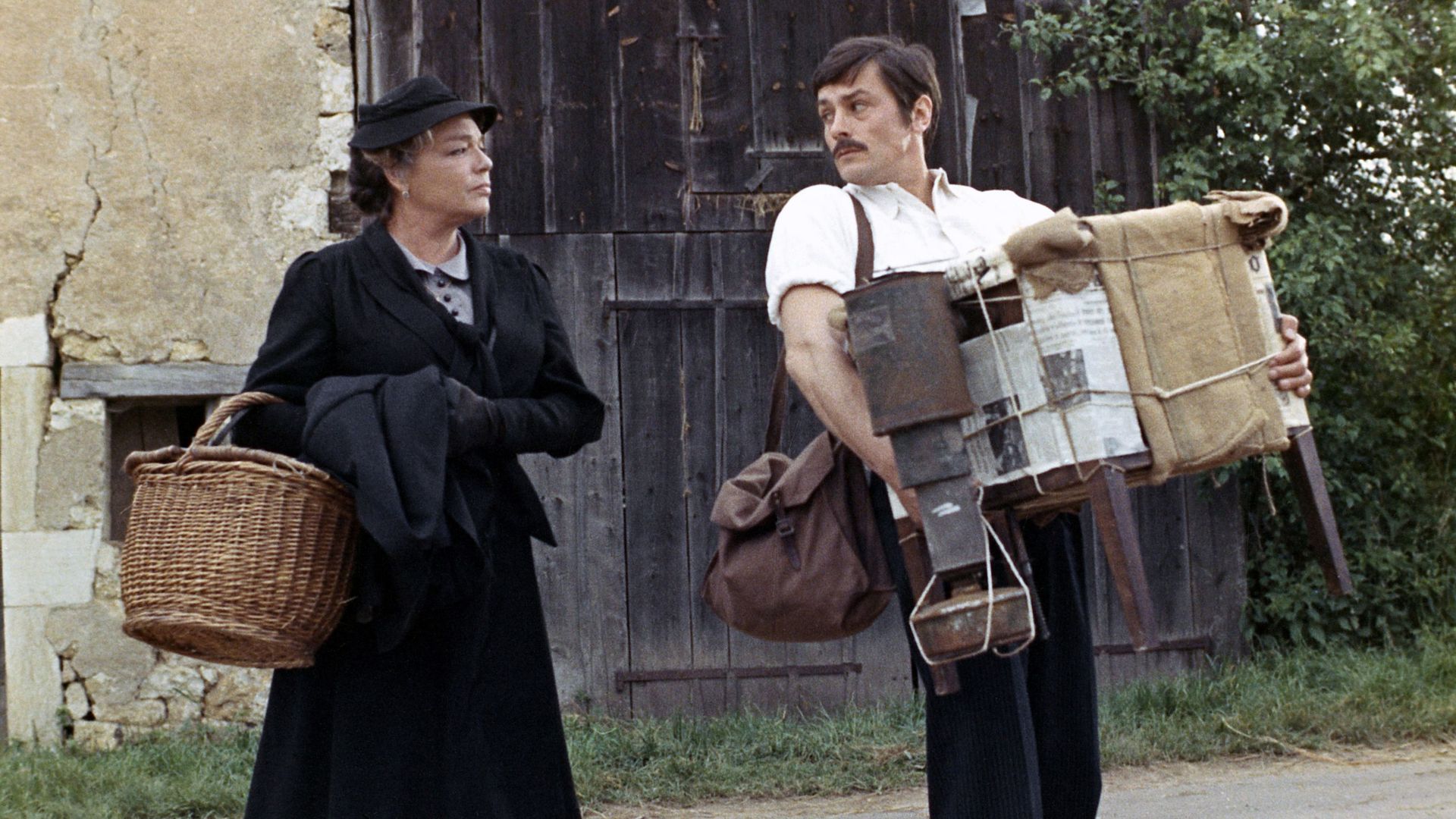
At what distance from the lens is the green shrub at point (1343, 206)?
18.4 feet

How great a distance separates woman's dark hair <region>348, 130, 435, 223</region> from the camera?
2.93 metres

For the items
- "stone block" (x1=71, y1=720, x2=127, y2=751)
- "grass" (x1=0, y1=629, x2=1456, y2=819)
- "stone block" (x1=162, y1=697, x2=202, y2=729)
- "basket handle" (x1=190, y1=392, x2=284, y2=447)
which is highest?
"basket handle" (x1=190, y1=392, x2=284, y2=447)

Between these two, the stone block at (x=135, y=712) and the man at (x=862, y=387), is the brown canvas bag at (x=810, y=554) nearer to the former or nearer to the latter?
the man at (x=862, y=387)

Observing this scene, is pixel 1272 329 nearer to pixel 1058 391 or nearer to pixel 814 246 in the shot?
pixel 1058 391

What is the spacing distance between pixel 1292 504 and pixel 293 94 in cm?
430

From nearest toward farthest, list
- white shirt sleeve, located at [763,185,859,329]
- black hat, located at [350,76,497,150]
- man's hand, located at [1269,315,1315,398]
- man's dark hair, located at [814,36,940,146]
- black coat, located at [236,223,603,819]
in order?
man's hand, located at [1269,315,1315,398], white shirt sleeve, located at [763,185,859,329], man's dark hair, located at [814,36,940,146], black coat, located at [236,223,603,819], black hat, located at [350,76,497,150]

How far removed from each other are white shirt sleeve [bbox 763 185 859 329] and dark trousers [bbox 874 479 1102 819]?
1.27ft

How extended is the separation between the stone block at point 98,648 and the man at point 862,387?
3.52 m

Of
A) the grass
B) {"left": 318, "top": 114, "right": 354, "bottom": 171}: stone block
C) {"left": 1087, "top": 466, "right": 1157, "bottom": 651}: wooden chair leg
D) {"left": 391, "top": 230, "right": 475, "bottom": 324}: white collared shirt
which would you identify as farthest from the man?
{"left": 318, "top": 114, "right": 354, "bottom": 171}: stone block

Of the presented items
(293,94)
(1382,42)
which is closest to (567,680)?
(293,94)

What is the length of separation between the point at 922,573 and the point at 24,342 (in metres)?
3.97

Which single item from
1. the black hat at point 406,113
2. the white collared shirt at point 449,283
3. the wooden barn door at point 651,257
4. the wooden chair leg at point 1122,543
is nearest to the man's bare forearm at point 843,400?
the wooden chair leg at point 1122,543

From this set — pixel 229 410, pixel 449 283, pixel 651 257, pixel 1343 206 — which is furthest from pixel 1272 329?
pixel 1343 206

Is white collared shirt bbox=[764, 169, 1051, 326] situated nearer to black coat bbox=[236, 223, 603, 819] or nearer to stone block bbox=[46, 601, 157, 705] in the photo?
black coat bbox=[236, 223, 603, 819]
